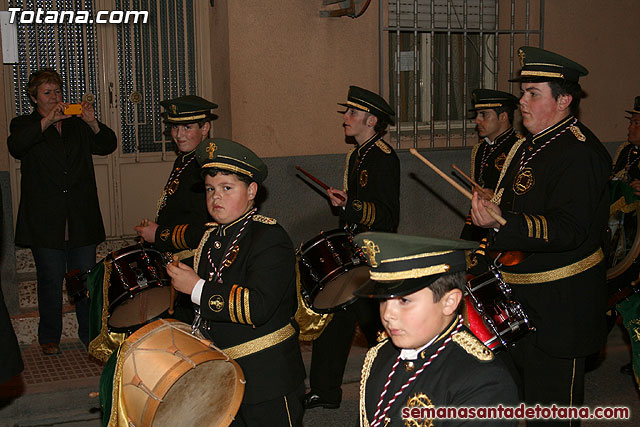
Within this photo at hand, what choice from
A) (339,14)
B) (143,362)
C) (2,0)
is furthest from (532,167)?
(2,0)

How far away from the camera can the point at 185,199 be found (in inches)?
206

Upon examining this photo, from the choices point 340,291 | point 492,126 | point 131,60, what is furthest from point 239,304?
point 131,60

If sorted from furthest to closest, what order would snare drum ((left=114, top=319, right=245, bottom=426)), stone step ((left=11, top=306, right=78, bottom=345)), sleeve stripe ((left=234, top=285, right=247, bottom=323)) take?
stone step ((left=11, top=306, right=78, bottom=345))
sleeve stripe ((left=234, top=285, right=247, bottom=323))
snare drum ((left=114, top=319, right=245, bottom=426))

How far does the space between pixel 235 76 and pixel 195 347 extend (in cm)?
454

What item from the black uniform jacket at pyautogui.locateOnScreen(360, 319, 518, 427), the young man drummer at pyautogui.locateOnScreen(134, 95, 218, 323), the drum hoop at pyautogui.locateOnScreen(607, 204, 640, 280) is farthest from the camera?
the drum hoop at pyautogui.locateOnScreen(607, 204, 640, 280)

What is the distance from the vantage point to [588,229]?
160 inches

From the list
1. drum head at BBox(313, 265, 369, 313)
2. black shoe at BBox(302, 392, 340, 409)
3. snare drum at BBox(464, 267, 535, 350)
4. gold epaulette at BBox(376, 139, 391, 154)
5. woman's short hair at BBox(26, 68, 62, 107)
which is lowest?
black shoe at BBox(302, 392, 340, 409)

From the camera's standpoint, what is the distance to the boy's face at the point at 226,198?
3.82m

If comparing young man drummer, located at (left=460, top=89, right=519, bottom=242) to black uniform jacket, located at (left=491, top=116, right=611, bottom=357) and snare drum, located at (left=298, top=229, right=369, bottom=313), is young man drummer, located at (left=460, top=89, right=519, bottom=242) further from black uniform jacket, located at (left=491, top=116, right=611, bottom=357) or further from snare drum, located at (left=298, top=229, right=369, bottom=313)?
black uniform jacket, located at (left=491, top=116, right=611, bottom=357)

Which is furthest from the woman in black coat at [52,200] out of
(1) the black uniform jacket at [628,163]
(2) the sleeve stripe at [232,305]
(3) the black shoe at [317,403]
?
(1) the black uniform jacket at [628,163]

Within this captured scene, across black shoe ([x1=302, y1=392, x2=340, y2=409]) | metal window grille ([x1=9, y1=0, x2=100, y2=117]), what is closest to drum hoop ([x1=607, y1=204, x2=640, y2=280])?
black shoe ([x1=302, y1=392, x2=340, y2=409])

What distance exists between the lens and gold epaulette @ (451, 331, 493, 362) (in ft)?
8.51

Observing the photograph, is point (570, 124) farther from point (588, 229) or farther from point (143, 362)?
point (143, 362)

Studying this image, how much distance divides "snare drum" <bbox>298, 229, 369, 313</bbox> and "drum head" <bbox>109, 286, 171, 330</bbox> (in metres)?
0.91
